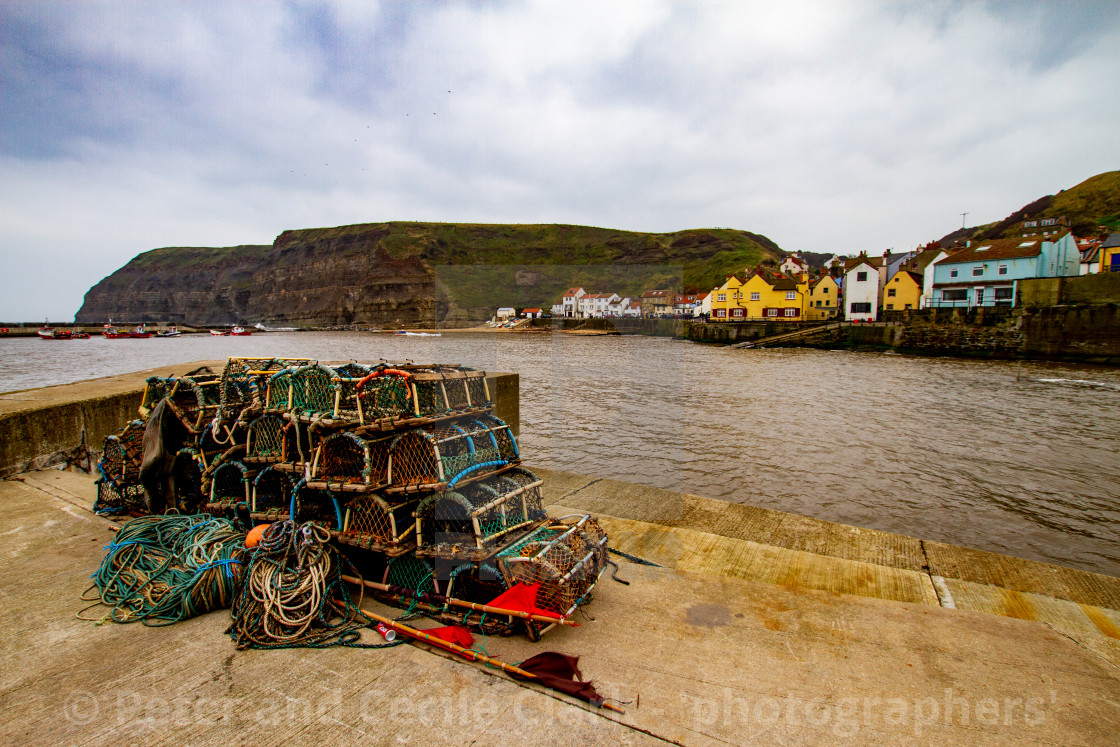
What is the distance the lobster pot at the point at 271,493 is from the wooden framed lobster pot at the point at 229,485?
10 centimetres

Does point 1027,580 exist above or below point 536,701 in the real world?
below

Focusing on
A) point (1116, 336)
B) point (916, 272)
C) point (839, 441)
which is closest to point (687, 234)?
point (916, 272)

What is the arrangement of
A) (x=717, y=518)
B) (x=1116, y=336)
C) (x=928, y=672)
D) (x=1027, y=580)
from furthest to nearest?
(x=1116, y=336) < (x=717, y=518) < (x=1027, y=580) < (x=928, y=672)

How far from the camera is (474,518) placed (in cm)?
377

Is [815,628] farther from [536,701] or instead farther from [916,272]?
[916,272]

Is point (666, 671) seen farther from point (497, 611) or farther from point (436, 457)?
point (436, 457)

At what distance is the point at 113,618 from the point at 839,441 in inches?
595

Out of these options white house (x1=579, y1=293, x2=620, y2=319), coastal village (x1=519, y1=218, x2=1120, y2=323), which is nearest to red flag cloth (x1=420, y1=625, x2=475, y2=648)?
coastal village (x1=519, y1=218, x2=1120, y2=323)

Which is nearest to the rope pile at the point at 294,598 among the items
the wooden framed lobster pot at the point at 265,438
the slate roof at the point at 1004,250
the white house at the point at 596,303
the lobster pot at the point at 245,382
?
the wooden framed lobster pot at the point at 265,438

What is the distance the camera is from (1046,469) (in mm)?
11766

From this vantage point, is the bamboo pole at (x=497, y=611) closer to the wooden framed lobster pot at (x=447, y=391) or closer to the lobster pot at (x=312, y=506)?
the lobster pot at (x=312, y=506)

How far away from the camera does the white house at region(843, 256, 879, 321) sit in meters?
55.9

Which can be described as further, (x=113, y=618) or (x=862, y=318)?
(x=862, y=318)

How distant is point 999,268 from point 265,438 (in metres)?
59.4
